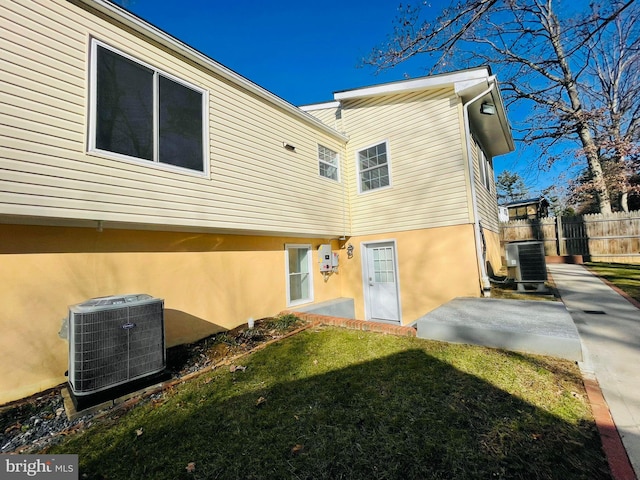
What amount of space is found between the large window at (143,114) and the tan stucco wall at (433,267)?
17.4 feet

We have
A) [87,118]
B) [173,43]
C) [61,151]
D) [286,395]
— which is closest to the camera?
[286,395]

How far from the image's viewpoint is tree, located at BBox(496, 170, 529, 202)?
3644 centimetres

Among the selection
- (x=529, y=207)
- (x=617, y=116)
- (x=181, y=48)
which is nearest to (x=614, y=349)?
(x=181, y=48)

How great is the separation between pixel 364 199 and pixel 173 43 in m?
5.71

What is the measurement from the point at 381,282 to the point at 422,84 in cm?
535

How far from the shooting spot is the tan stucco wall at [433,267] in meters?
6.38

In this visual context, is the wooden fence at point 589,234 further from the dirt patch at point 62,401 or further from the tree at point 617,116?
the dirt patch at point 62,401

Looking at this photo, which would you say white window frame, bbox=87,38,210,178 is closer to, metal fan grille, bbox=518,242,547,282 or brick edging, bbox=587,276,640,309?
metal fan grille, bbox=518,242,547,282

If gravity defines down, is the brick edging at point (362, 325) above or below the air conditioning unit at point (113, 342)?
below

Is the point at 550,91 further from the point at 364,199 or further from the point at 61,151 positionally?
the point at 61,151

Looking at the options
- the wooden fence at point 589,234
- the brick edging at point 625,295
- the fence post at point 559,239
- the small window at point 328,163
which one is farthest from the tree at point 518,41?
the brick edging at point 625,295

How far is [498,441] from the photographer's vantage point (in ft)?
6.99

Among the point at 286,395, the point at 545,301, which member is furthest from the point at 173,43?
the point at 545,301

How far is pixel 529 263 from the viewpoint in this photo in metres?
6.27
